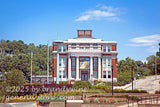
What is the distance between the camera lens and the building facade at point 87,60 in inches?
2980

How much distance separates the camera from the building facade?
2980 inches

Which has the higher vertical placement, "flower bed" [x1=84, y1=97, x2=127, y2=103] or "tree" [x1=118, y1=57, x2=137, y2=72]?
"tree" [x1=118, y1=57, x2=137, y2=72]

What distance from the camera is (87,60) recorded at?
76250mm

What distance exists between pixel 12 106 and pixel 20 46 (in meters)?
128

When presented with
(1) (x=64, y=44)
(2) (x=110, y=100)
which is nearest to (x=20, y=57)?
(1) (x=64, y=44)

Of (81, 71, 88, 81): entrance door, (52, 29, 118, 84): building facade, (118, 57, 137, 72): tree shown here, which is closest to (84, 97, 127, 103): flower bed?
(52, 29, 118, 84): building facade

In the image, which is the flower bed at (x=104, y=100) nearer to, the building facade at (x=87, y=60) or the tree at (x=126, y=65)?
the building facade at (x=87, y=60)

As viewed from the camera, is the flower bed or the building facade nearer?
the flower bed

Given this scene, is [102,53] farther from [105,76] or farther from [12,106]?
[12,106]

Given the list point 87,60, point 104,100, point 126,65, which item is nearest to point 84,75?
point 87,60

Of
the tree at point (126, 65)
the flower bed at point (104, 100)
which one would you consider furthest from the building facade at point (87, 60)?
the flower bed at point (104, 100)

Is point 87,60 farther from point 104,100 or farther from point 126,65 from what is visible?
point 104,100

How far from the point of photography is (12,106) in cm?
3488

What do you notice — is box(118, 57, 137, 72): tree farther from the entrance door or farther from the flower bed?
the flower bed
